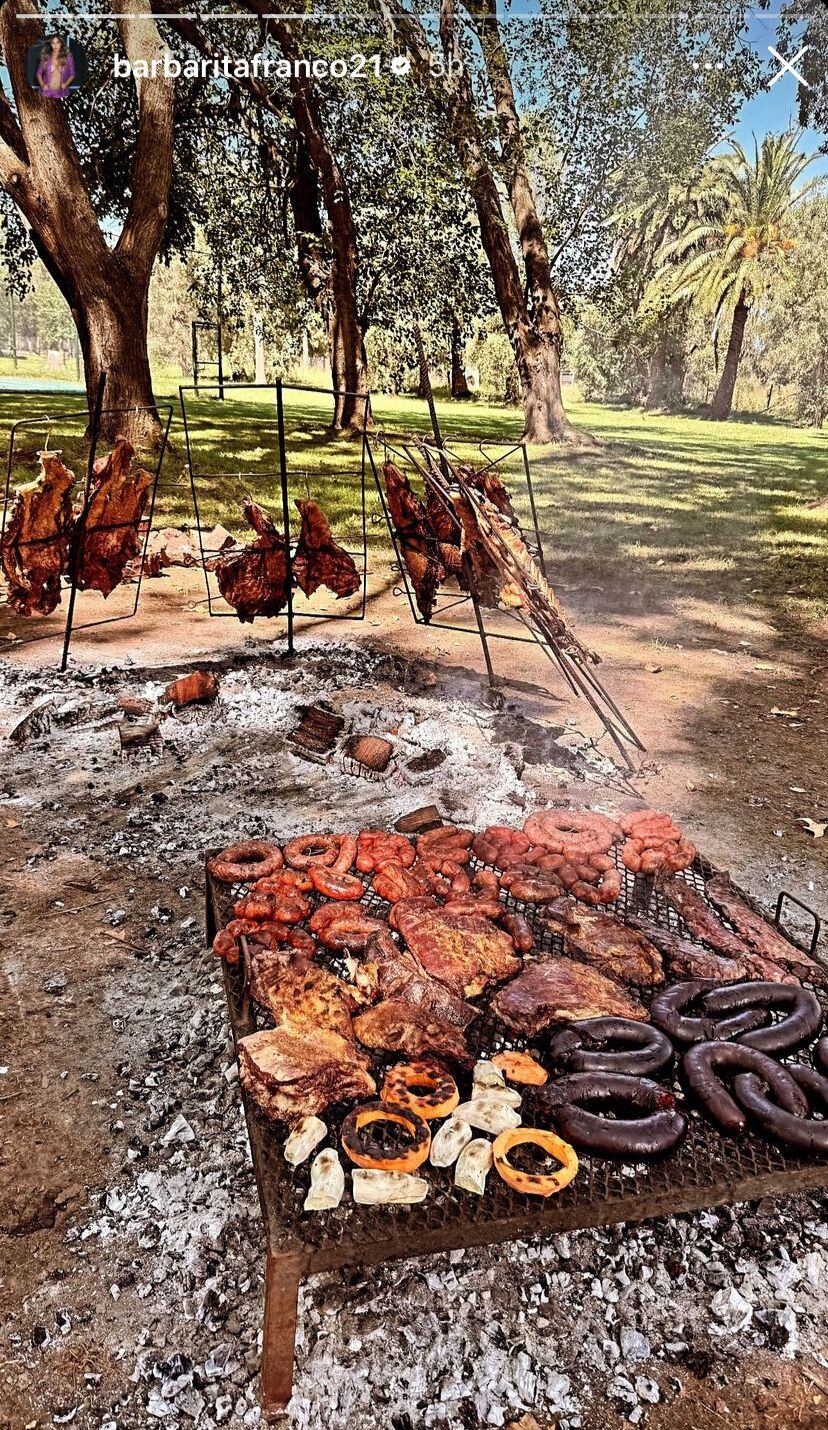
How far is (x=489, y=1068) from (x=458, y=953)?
542 mm

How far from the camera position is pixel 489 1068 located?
2.58m

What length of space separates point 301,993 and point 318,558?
4290mm

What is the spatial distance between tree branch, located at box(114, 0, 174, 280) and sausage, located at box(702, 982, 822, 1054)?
13.9 meters

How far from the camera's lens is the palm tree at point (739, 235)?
93.8ft

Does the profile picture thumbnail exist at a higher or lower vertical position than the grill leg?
higher

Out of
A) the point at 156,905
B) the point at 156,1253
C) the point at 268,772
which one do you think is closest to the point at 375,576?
the point at 268,772

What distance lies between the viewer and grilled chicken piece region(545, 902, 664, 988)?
3.08m

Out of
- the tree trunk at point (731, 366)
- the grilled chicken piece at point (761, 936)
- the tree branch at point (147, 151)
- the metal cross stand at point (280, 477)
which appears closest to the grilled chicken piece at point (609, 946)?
the grilled chicken piece at point (761, 936)

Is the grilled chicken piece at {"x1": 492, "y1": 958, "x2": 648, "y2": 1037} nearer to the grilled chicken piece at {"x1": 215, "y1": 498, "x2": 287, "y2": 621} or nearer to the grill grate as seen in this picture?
the grill grate

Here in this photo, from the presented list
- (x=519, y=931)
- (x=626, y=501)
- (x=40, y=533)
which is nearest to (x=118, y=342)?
(x=40, y=533)

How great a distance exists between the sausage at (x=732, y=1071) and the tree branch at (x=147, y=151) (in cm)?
1407

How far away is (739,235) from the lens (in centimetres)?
3066

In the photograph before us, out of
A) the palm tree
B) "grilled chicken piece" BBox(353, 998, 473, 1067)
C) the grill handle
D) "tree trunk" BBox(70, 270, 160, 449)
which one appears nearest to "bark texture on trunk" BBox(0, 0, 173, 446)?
"tree trunk" BBox(70, 270, 160, 449)

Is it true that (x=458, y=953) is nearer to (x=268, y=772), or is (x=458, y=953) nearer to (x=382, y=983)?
(x=382, y=983)
